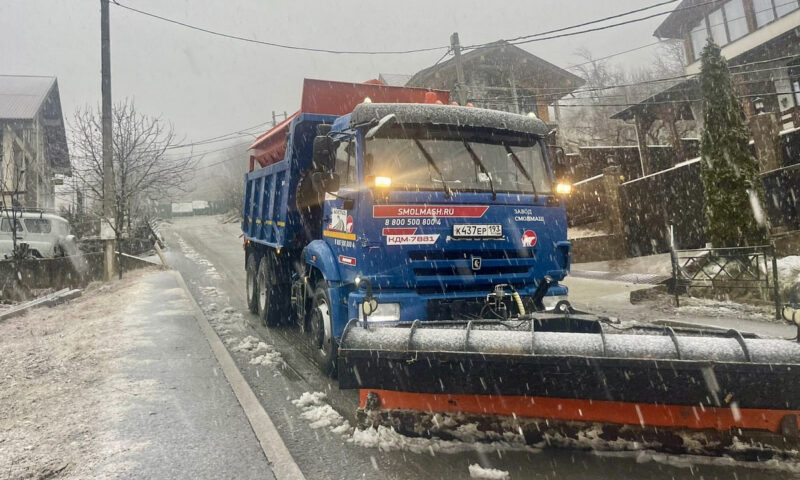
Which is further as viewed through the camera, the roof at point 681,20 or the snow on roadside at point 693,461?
the roof at point 681,20

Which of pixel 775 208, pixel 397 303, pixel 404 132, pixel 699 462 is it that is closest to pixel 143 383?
pixel 397 303

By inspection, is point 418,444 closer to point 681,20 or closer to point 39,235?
point 39,235

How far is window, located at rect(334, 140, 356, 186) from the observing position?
4660 mm

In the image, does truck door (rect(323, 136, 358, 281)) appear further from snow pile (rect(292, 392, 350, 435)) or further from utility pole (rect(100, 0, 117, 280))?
utility pole (rect(100, 0, 117, 280))

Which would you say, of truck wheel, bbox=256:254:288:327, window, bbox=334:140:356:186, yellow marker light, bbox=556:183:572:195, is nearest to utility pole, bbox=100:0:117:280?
truck wheel, bbox=256:254:288:327

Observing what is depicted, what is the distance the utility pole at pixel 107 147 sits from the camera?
13.6 meters

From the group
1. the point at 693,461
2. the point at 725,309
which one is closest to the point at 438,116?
the point at 693,461

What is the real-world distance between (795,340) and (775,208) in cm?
1157

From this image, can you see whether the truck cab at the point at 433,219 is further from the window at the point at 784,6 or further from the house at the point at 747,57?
the window at the point at 784,6

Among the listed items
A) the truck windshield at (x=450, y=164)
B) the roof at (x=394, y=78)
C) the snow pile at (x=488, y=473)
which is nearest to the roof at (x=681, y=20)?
the roof at (x=394, y=78)

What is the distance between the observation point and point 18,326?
8.12 metres

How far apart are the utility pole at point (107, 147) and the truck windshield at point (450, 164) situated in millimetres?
12049

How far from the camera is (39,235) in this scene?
15820 millimetres

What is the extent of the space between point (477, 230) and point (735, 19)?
28429 millimetres
